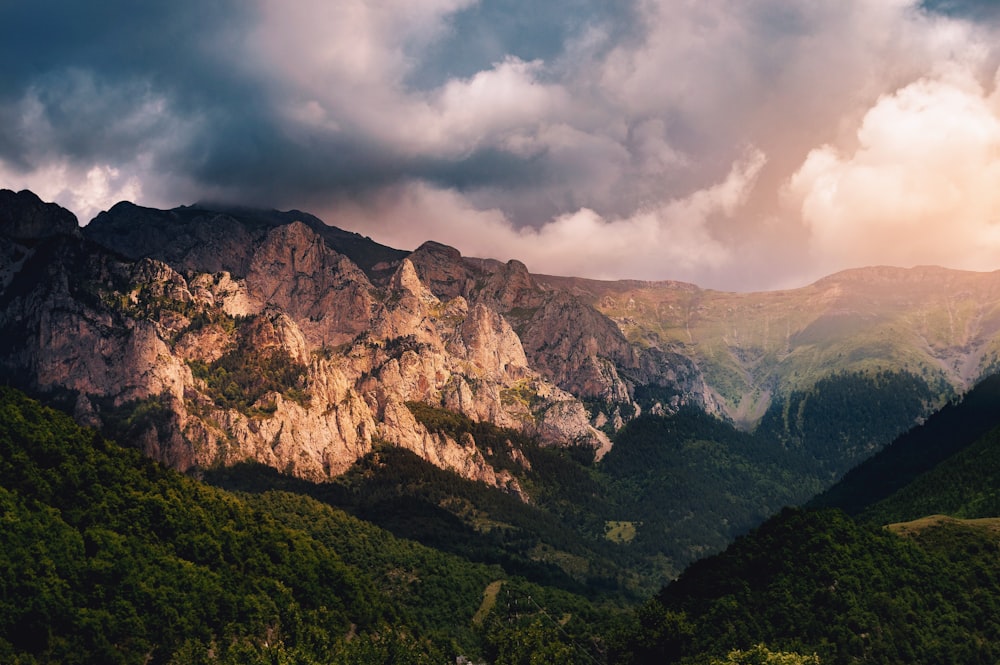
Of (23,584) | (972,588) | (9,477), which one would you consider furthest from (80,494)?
(972,588)

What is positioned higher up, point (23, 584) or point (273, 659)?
point (23, 584)

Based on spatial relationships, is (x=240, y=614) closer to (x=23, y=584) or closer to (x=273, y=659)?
(x=273, y=659)

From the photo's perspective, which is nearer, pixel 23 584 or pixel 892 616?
pixel 23 584

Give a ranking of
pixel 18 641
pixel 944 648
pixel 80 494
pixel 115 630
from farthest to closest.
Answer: pixel 80 494
pixel 944 648
pixel 115 630
pixel 18 641

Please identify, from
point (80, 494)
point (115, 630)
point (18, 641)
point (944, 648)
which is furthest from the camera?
point (80, 494)

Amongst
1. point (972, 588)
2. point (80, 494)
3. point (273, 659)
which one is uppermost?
point (80, 494)

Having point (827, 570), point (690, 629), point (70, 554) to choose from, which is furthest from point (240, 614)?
point (827, 570)

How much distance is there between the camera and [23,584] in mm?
157250

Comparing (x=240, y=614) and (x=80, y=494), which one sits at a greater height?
(x=80, y=494)

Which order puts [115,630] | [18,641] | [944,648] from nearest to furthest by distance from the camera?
[18,641]
[115,630]
[944,648]

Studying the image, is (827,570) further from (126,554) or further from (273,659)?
(126,554)

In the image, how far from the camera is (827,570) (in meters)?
199

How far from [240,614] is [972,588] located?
164 metres

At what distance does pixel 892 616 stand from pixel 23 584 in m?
173
